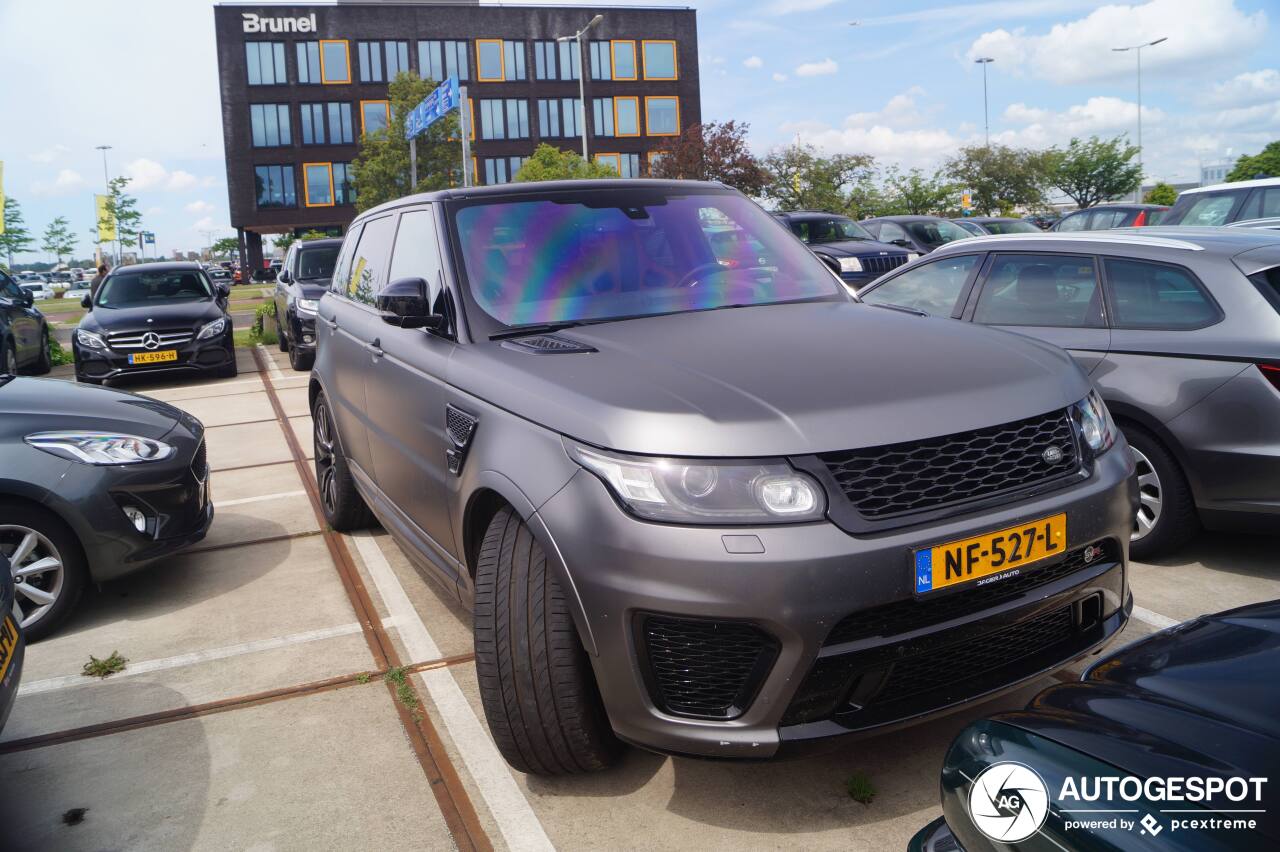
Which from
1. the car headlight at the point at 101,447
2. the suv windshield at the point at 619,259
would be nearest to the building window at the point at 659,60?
the car headlight at the point at 101,447

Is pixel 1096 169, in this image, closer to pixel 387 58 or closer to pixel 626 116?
pixel 626 116

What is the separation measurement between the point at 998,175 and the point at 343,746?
156ft

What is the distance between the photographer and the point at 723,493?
2.42m

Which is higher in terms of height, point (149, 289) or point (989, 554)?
point (149, 289)

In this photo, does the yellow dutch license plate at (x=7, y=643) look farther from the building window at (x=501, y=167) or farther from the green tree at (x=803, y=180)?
the building window at (x=501, y=167)

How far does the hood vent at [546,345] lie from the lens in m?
3.14

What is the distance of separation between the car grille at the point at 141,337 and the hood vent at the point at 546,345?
10507mm

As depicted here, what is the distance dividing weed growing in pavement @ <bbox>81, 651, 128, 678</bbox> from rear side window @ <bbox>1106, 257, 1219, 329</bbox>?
15.2ft

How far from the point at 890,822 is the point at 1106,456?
1204mm

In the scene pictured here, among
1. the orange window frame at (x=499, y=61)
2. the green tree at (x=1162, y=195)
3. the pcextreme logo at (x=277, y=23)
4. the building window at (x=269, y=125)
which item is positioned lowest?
the green tree at (x=1162, y=195)

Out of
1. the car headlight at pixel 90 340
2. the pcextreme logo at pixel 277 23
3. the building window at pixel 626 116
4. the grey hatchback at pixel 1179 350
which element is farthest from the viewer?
the building window at pixel 626 116

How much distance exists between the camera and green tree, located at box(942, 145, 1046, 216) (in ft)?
150

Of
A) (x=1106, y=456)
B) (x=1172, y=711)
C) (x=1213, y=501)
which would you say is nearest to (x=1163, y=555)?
(x=1213, y=501)

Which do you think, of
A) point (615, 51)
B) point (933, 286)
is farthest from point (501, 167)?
point (933, 286)
